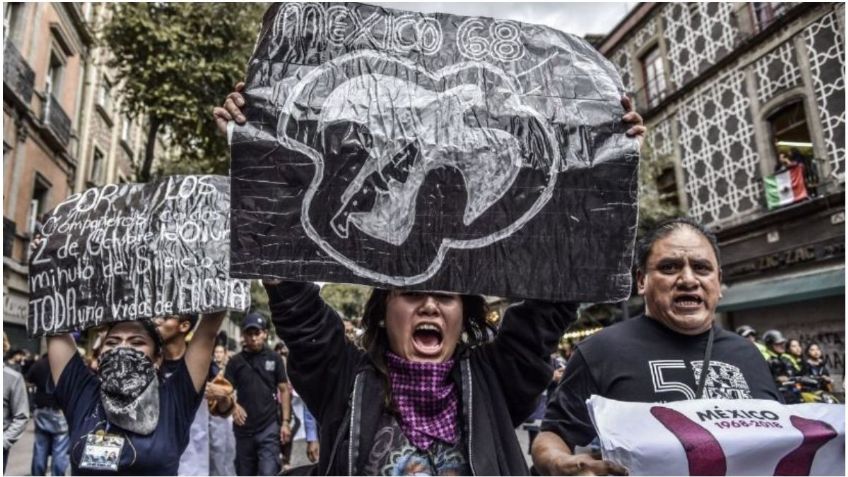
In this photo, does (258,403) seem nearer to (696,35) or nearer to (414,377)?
(414,377)

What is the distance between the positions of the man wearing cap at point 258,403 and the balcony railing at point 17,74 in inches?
415

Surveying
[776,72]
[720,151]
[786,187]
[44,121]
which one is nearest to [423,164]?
[786,187]

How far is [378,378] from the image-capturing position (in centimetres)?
196

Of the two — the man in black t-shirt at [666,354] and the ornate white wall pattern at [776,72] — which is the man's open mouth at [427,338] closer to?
the man in black t-shirt at [666,354]

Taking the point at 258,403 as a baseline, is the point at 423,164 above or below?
above

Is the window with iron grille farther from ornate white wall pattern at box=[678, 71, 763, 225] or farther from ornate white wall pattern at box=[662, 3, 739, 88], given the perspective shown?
ornate white wall pattern at box=[678, 71, 763, 225]

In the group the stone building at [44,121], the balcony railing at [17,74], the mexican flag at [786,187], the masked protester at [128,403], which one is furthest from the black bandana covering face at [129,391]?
the mexican flag at [786,187]

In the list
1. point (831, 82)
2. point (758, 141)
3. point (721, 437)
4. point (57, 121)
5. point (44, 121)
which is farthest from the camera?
point (57, 121)

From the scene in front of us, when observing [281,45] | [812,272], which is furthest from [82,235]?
[812,272]

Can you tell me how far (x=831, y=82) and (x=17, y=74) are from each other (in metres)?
17.1

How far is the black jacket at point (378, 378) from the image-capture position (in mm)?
1868

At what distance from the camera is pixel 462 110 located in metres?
2.24

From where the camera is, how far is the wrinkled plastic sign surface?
2.10 metres

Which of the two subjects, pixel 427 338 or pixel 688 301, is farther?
pixel 688 301
